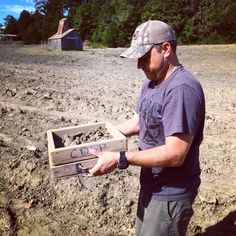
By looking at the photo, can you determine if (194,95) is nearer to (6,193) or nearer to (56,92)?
(6,193)

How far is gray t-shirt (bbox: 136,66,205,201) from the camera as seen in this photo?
6.70 ft

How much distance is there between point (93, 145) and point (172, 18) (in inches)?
1594

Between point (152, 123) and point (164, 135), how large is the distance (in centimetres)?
12

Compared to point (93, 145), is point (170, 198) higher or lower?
lower

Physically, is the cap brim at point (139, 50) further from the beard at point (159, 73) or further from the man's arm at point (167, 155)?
the man's arm at point (167, 155)

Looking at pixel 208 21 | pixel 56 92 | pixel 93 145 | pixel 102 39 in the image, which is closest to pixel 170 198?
pixel 93 145

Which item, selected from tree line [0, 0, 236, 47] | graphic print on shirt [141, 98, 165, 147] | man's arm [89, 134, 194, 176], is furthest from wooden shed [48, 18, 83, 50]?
man's arm [89, 134, 194, 176]

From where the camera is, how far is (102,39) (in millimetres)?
45406

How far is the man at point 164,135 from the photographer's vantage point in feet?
6.77

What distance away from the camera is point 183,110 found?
80.2 inches

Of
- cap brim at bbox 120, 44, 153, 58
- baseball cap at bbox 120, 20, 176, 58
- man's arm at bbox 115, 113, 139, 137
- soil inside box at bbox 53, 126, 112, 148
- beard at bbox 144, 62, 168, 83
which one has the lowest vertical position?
soil inside box at bbox 53, 126, 112, 148

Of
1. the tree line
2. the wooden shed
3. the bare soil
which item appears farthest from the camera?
the wooden shed

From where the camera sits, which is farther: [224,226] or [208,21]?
[208,21]

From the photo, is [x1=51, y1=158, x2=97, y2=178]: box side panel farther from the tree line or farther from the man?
the tree line
